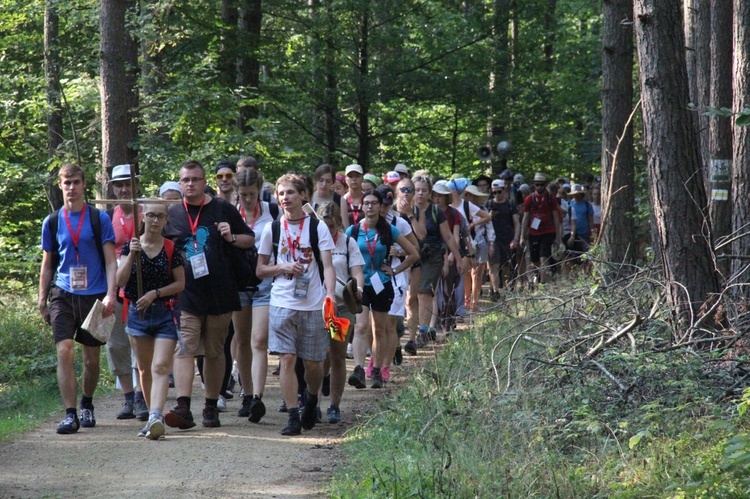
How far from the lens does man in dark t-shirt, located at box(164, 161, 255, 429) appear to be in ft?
27.0

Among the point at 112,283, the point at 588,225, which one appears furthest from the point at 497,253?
the point at 112,283

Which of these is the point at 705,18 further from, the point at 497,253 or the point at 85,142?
the point at 85,142

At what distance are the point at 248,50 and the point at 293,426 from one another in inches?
473

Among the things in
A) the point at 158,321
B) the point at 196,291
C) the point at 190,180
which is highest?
the point at 190,180

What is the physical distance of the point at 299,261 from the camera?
8.25 metres

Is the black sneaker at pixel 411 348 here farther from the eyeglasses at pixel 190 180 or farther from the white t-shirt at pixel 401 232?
the eyeglasses at pixel 190 180

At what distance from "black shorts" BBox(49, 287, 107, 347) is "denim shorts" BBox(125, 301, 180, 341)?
16.6 inches

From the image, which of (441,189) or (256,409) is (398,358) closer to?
(441,189)

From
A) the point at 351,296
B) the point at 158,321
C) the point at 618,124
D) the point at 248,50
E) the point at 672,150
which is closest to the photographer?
the point at 158,321

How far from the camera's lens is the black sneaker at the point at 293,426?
8188 mm

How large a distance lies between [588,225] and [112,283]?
1387 cm

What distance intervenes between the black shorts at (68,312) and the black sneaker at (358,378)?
283cm

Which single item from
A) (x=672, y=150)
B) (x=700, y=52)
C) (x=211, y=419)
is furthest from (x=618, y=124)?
(x=211, y=419)

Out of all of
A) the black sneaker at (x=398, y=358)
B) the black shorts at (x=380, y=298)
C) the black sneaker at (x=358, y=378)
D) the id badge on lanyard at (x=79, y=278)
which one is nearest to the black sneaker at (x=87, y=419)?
the id badge on lanyard at (x=79, y=278)
